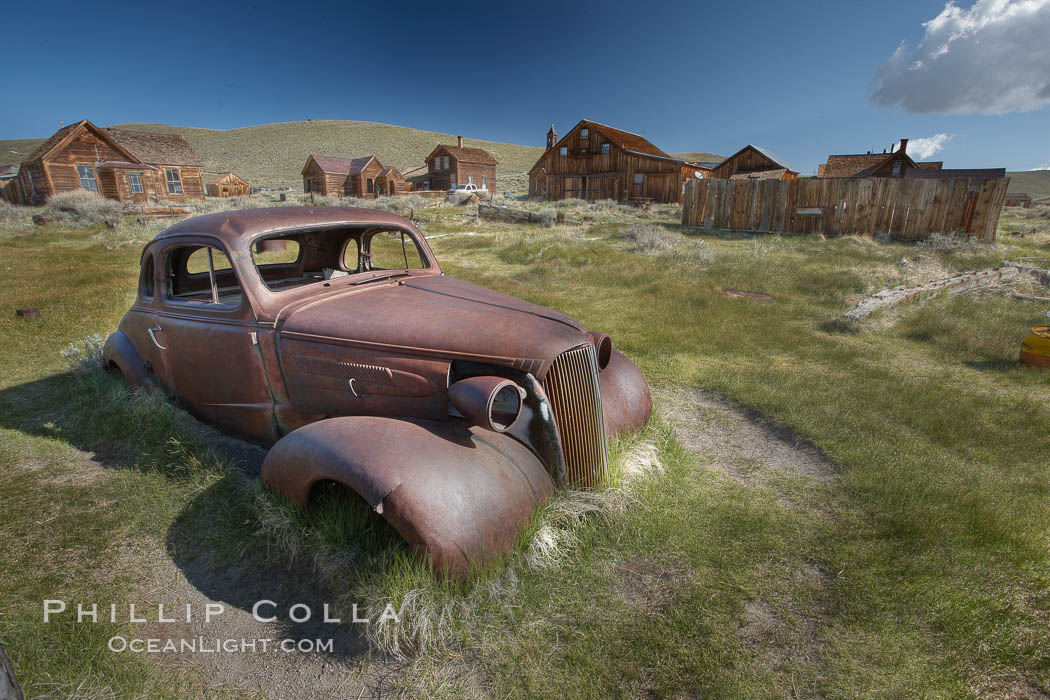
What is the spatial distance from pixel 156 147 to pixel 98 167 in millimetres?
4937

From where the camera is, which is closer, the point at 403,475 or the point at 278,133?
the point at 403,475

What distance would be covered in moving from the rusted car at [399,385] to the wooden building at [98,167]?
103 feet

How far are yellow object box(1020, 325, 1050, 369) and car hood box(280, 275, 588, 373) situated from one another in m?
5.96

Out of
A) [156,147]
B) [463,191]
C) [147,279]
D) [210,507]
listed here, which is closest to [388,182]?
[463,191]

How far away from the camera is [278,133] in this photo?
3408 inches

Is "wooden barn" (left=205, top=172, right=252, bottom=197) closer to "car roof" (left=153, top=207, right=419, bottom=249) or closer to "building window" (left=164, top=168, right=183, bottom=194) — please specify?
"building window" (left=164, top=168, right=183, bottom=194)

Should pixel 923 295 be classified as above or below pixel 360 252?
below

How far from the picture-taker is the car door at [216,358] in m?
3.15

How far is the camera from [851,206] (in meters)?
15.9

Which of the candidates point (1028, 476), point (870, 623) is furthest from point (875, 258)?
point (870, 623)

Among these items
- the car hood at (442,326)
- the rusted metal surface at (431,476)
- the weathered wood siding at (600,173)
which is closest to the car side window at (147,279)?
the car hood at (442,326)

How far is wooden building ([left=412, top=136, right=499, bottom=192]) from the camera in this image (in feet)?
148

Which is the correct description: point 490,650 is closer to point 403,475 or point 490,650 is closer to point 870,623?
point 403,475

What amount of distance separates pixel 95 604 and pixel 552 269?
10.3m
